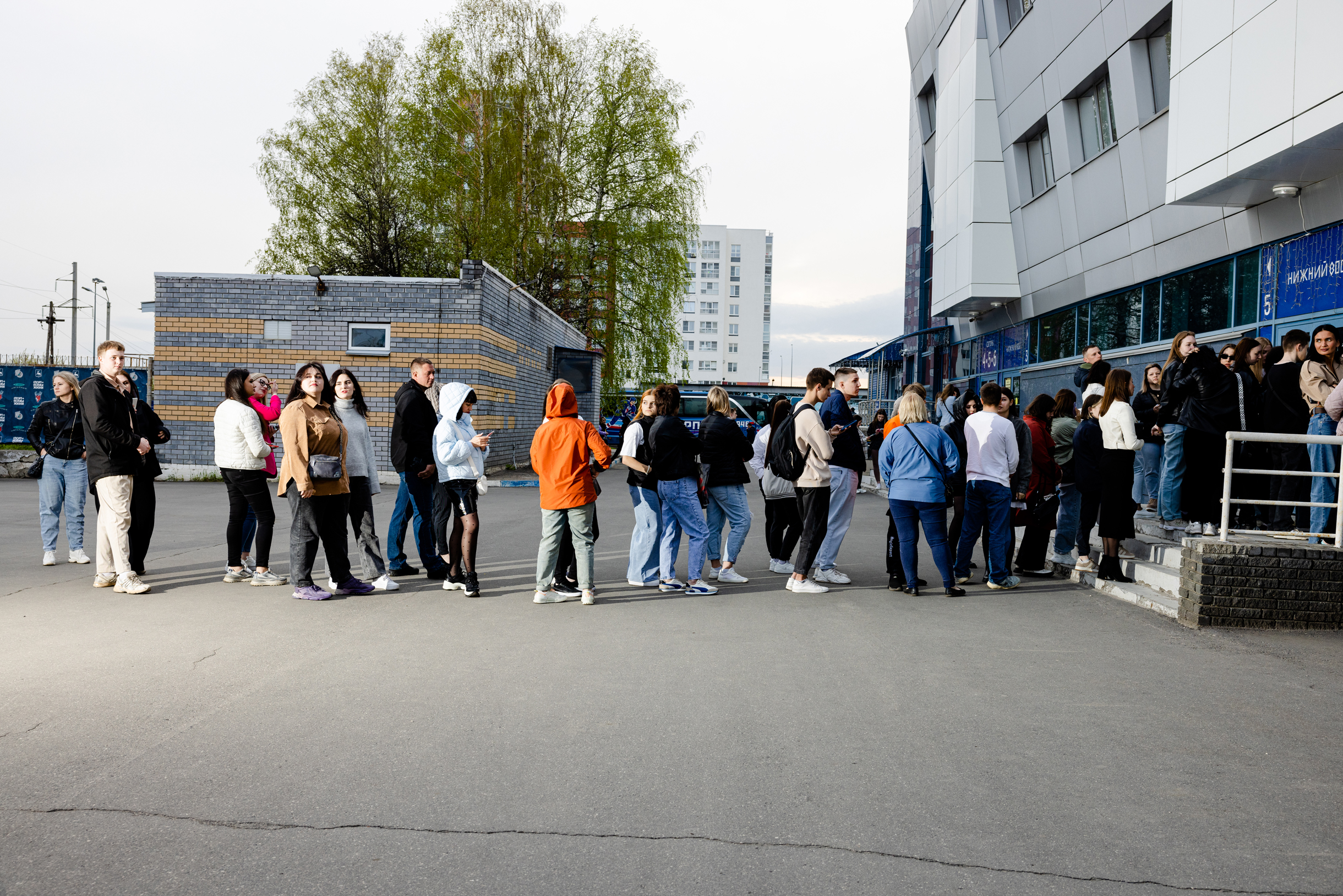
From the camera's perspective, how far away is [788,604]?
7.74m

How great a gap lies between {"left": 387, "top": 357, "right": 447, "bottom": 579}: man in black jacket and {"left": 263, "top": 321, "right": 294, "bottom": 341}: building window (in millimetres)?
12980

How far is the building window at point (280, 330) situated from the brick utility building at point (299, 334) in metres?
0.02

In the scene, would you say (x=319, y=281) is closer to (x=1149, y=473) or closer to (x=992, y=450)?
(x=992, y=450)

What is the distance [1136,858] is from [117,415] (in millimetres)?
7707

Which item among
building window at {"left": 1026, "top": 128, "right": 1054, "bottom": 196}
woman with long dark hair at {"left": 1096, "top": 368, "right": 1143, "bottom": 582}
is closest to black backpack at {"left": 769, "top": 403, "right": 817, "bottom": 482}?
woman with long dark hair at {"left": 1096, "top": 368, "right": 1143, "bottom": 582}

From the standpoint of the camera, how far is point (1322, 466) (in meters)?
7.88

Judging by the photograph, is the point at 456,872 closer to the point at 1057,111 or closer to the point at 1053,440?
the point at 1053,440

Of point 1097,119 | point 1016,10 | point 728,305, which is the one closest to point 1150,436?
point 1097,119

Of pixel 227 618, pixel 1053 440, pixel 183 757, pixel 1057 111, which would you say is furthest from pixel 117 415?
pixel 1057 111

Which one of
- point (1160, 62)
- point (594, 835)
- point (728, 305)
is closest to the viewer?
point (594, 835)

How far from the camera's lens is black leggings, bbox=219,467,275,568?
803 cm

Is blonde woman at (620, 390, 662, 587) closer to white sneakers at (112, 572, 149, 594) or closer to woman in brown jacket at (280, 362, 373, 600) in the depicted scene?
woman in brown jacket at (280, 362, 373, 600)

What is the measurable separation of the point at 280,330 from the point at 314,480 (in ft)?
46.3

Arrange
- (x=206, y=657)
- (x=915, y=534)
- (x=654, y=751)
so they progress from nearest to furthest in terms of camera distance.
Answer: (x=654, y=751) < (x=206, y=657) < (x=915, y=534)
